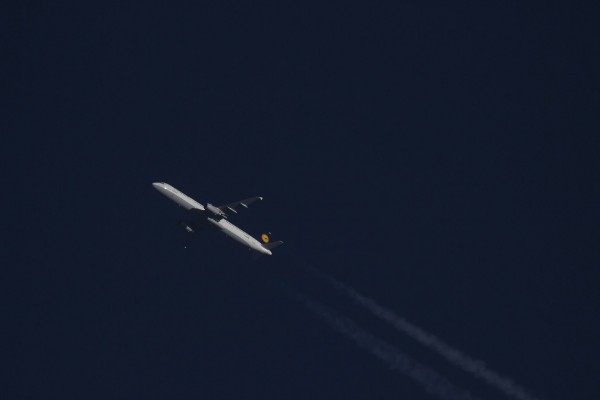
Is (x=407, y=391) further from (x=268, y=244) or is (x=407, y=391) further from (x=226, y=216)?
(x=226, y=216)

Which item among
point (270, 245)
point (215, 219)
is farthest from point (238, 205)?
point (270, 245)

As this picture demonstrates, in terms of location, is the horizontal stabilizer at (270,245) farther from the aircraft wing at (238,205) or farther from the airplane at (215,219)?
the aircraft wing at (238,205)

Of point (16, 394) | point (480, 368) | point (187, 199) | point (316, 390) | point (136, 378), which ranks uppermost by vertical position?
point (187, 199)

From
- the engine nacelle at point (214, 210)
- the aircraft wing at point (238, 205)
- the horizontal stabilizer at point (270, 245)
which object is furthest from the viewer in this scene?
the horizontal stabilizer at point (270, 245)

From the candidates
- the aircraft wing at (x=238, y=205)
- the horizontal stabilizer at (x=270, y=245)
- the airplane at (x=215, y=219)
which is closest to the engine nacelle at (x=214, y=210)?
the airplane at (x=215, y=219)

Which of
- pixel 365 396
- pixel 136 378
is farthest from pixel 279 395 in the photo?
pixel 136 378

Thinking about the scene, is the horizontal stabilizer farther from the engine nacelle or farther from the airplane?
the engine nacelle

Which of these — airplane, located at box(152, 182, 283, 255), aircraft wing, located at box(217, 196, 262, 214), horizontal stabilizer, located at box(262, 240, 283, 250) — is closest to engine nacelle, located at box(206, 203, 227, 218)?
airplane, located at box(152, 182, 283, 255)

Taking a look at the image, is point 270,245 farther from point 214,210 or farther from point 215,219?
point 214,210

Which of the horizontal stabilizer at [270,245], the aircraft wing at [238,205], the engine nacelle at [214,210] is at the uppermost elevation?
the aircraft wing at [238,205]
